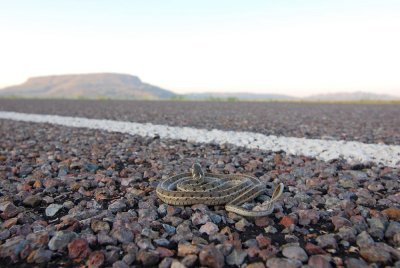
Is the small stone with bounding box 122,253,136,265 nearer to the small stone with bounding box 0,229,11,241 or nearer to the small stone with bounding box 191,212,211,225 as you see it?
the small stone with bounding box 191,212,211,225

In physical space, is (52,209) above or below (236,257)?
below

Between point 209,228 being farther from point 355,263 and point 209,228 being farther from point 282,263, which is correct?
point 355,263

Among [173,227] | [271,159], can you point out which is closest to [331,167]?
[271,159]

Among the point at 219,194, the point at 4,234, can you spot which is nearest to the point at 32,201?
the point at 4,234

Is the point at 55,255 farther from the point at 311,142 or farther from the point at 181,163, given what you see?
the point at 311,142

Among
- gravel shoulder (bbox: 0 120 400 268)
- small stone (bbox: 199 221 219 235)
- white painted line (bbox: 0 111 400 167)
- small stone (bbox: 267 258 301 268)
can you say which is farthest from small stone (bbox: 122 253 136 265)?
white painted line (bbox: 0 111 400 167)

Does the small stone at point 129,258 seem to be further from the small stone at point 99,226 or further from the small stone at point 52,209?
the small stone at point 52,209
